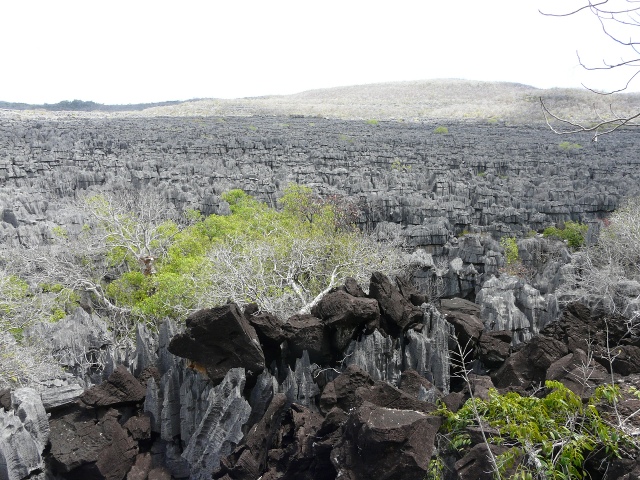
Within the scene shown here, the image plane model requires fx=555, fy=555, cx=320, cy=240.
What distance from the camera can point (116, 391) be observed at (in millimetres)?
8719

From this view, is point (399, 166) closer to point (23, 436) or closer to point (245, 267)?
point (245, 267)

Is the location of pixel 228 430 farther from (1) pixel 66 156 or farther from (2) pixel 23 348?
(1) pixel 66 156

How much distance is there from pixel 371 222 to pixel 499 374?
59.4ft

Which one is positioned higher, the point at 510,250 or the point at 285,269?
the point at 285,269

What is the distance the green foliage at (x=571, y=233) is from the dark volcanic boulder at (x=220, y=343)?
62.5ft

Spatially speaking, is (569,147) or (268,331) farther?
(569,147)

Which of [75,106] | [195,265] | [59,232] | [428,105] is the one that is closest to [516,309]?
[195,265]

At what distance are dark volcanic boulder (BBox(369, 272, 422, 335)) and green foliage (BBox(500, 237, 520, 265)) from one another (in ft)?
41.2

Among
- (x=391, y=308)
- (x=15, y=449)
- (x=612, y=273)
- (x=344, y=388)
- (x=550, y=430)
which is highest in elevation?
(x=550, y=430)

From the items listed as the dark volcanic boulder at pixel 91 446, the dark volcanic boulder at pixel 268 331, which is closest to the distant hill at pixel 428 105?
the dark volcanic boulder at pixel 268 331

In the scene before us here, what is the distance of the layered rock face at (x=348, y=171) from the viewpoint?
86.2ft

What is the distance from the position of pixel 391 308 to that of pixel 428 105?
10796 centimetres

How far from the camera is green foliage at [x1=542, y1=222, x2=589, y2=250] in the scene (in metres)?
24.0

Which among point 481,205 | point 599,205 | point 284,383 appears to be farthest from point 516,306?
point 599,205
